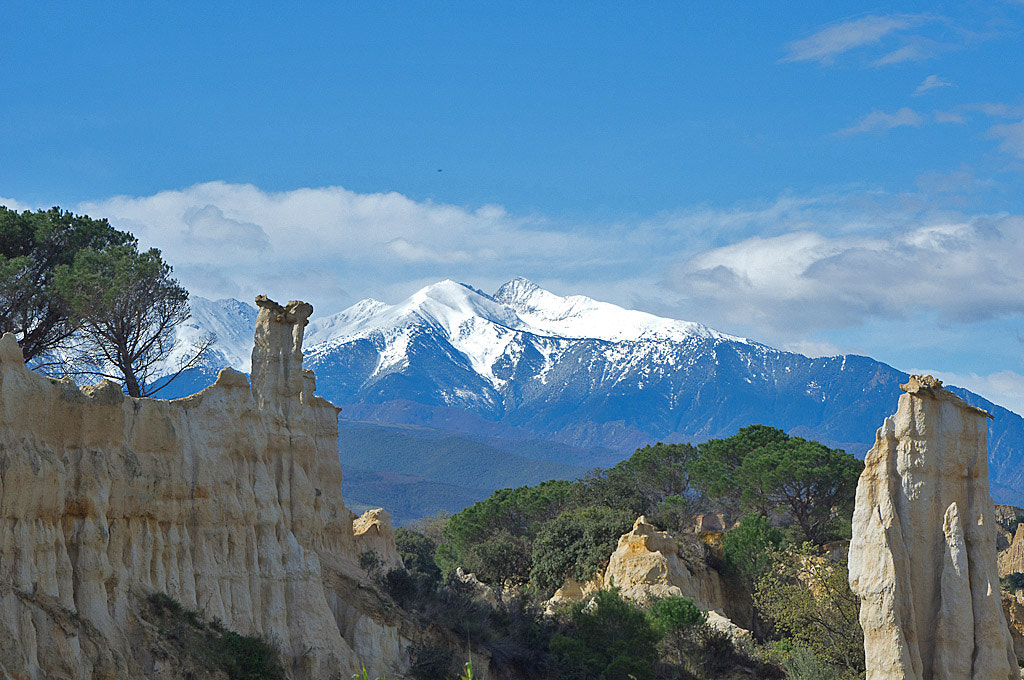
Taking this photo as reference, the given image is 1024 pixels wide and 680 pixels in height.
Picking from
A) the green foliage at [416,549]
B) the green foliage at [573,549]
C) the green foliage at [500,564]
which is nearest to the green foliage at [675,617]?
the green foliage at [573,549]

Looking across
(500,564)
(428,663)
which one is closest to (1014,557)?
(500,564)

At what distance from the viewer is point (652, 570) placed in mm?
48000

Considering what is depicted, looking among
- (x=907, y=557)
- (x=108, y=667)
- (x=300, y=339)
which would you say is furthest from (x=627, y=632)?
(x=108, y=667)

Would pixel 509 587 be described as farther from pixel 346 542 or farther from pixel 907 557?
pixel 907 557

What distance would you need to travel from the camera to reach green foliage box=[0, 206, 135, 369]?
36.4 m

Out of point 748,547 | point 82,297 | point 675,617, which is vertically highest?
point 82,297

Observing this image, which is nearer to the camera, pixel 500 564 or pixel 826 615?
pixel 826 615

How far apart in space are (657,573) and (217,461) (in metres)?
24.5

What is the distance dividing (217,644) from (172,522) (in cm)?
290

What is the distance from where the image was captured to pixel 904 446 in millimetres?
22938

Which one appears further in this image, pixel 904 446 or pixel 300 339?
pixel 300 339

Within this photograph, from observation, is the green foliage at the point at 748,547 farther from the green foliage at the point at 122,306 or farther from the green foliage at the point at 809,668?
the green foliage at the point at 122,306

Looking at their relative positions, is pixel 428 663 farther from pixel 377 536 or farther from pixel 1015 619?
pixel 1015 619

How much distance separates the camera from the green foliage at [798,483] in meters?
67.0
